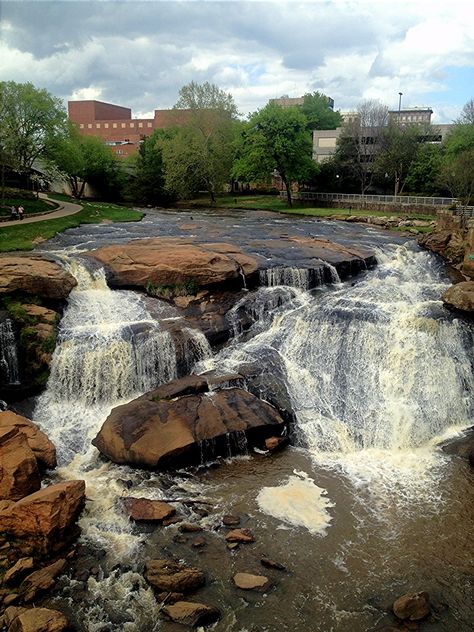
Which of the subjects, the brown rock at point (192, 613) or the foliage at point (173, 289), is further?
the foliage at point (173, 289)

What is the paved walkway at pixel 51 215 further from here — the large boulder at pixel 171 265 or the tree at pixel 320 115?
the tree at pixel 320 115

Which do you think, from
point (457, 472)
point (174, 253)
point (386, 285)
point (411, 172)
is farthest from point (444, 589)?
point (411, 172)

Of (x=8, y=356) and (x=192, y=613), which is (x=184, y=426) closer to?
(x=192, y=613)

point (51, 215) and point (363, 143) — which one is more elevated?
point (363, 143)

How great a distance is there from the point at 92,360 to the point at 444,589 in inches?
495

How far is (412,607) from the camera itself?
967 cm

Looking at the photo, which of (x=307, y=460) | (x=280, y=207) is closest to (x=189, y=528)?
(x=307, y=460)

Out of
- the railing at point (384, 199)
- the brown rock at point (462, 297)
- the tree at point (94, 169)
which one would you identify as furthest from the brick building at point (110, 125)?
the brown rock at point (462, 297)

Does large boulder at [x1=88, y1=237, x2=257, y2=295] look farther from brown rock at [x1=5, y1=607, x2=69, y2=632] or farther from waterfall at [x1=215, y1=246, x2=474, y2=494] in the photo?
brown rock at [x1=5, y1=607, x2=69, y2=632]

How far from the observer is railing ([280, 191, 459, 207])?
47281 mm

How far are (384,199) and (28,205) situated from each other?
3277 centimetres

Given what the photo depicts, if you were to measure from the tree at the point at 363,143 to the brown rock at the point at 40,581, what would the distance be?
55131 millimetres

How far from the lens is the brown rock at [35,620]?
29.8 feet

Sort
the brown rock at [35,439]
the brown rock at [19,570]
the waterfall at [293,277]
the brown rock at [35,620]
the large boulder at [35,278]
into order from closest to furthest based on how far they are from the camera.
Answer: the brown rock at [35,620] < the brown rock at [19,570] < the brown rock at [35,439] < the large boulder at [35,278] < the waterfall at [293,277]
